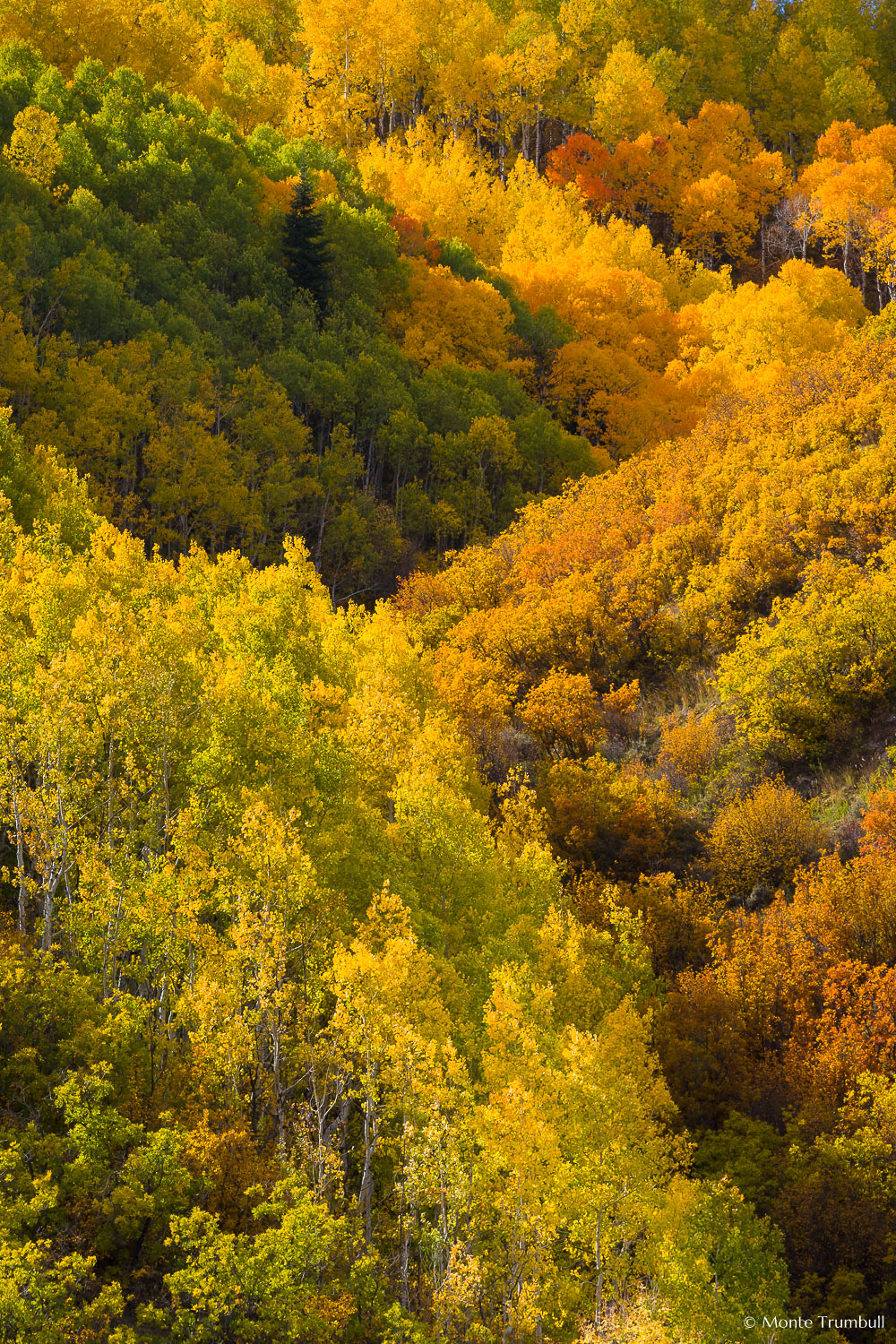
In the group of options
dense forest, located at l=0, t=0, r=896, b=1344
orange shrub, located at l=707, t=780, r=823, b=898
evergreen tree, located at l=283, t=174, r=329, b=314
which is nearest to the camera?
dense forest, located at l=0, t=0, r=896, b=1344

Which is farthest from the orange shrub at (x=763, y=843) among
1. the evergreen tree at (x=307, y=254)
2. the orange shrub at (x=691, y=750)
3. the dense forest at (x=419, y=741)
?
the evergreen tree at (x=307, y=254)

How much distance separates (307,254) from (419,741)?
2232 inches

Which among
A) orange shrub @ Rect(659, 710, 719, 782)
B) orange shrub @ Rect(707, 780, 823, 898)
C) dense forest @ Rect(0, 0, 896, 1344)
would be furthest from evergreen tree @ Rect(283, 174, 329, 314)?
orange shrub @ Rect(707, 780, 823, 898)

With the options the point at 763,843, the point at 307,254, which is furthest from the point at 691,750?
the point at 307,254

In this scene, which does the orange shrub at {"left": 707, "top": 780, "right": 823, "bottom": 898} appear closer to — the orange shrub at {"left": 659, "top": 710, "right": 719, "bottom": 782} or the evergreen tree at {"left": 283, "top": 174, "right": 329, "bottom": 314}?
the orange shrub at {"left": 659, "top": 710, "right": 719, "bottom": 782}

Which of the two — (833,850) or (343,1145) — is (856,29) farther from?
(343,1145)

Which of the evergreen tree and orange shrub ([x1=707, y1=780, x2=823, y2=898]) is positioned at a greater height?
the evergreen tree

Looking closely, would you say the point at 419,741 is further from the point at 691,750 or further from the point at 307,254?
the point at 307,254

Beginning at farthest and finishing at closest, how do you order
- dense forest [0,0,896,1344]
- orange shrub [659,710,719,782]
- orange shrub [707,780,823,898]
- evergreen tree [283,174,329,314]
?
1. evergreen tree [283,174,329,314]
2. orange shrub [659,710,719,782]
3. orange shrub [707,780,823,898]
4. dense forest [0,0,896,1344]

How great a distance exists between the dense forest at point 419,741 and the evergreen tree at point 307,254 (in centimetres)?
36

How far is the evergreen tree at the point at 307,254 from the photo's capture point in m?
83.9

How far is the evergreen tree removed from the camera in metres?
83.9

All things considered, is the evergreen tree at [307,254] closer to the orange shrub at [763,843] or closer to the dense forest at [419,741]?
the dense forest at [419,741]

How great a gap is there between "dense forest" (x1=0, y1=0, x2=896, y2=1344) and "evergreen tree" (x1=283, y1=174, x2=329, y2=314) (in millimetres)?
360
